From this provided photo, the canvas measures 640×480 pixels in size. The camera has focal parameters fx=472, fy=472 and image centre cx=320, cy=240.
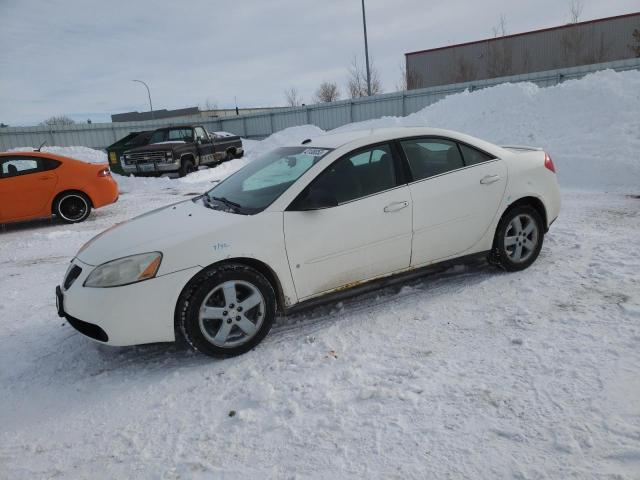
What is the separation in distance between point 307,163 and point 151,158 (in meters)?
12.5

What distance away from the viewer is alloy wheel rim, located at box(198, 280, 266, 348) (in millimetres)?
3412

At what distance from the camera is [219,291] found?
3.44 m

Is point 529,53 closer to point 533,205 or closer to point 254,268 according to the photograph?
point 533,205

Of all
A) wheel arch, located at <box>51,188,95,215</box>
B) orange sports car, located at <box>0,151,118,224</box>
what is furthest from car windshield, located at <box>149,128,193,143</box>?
wheel arch, located at <box>51,188,95,215</box>

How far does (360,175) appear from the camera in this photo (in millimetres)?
3953

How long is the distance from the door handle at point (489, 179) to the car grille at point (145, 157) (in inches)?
497

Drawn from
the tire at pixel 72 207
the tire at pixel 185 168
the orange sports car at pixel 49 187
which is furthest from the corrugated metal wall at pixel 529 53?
the tire at pixel 72 207

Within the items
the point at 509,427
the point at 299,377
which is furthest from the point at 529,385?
the point at 299,377

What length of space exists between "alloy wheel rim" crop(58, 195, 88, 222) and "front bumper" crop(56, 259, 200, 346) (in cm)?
659

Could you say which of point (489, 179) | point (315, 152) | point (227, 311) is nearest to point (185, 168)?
point (315, 152)

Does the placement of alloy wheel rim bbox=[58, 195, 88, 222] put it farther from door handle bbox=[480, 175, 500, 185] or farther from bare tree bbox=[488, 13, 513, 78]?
bare tree bbox=[488, 13, 513, 78]

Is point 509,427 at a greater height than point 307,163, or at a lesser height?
lesser

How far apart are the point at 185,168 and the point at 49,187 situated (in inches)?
279

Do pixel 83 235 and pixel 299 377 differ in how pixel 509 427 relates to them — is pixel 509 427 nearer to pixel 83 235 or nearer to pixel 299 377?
pixel 299 377
